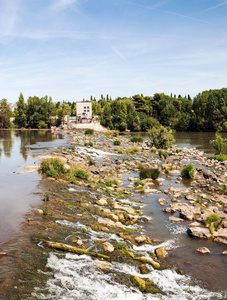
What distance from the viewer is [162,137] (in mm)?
42812

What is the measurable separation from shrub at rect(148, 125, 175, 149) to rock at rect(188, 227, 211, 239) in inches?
1238

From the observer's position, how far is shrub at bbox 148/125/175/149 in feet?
139

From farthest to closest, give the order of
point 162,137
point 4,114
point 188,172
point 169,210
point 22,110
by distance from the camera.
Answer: point 22,110 → point 4,114 → point 162,137 → point 188,172 → point 169,210

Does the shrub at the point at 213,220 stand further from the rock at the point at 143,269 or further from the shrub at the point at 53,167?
the shrub at the point at 53,167

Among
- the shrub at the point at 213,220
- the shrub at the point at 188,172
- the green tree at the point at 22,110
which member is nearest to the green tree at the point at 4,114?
the green tree at the point at 22,110

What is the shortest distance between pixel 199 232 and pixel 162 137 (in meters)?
32.2

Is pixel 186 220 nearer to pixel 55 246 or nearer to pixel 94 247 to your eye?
pixel 94 247

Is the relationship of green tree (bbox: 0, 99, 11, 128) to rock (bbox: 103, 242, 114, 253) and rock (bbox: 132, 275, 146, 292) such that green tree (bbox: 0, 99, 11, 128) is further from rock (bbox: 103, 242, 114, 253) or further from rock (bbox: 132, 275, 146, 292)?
rock (bbox: 132, 275, 146, 292)

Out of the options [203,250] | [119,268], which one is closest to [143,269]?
[119,268]

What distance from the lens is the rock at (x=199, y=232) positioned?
37.7ft

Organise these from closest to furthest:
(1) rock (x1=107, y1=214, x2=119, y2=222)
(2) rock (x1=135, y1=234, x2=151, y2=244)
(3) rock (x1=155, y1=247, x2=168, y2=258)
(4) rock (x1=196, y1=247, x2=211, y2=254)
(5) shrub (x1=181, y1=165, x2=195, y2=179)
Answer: (3) rock (x1=155, y1=247, x2=168, y2=258), (4) rock (x1=196, y1=247, x2=211, y2=254), (2) rock (x1=135, y1=234, x2=151, y2=244), (1) rock (x1=107, y1=214, x2=119, y2=222), (5) shrub (x1=181, y1=165, x2=195, y2=179)

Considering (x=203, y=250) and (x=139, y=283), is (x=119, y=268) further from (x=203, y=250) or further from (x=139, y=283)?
(x=203, y=250)

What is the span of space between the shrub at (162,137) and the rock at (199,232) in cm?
3145

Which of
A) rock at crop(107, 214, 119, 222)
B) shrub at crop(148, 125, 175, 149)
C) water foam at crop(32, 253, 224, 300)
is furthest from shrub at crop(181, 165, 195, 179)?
shrub at crop(148, 125, 175, 149)
